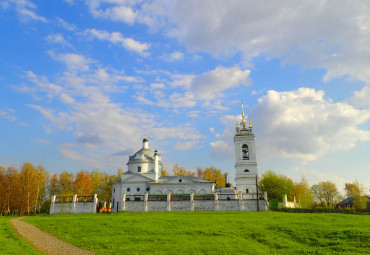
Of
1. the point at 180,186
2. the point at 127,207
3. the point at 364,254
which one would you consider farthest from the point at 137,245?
the point at 180,186

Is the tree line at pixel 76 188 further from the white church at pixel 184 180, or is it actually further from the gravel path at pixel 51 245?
the gravel path at pixel 51 245

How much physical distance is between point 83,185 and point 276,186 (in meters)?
43.0

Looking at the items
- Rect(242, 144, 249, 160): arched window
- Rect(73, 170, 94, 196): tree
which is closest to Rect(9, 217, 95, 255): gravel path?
Rect(242, 144, 249, 160): arched window

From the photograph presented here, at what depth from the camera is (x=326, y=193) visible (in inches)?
2869

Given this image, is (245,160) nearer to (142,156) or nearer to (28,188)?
(142,156)

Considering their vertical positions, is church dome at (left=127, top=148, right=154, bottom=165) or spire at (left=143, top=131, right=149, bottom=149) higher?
spire at (left=143, top=131, right=149, bottom=149)

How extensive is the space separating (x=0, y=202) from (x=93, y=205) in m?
22.1

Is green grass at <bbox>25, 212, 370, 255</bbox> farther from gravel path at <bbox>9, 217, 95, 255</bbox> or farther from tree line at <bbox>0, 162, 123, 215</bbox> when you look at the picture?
tree line at <bbox>0, 162, 123, 215</bbox>

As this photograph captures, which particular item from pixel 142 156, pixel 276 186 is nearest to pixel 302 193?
pixel 276 186

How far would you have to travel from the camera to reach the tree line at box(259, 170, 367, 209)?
54438mm

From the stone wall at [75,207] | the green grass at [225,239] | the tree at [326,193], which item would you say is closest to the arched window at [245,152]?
the stone wall at [75,207]

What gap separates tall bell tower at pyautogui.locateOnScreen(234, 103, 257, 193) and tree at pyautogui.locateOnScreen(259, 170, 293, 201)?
3035mm

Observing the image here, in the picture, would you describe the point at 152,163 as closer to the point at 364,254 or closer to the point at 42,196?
the point at 42,196

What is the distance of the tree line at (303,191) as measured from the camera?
179 ft
